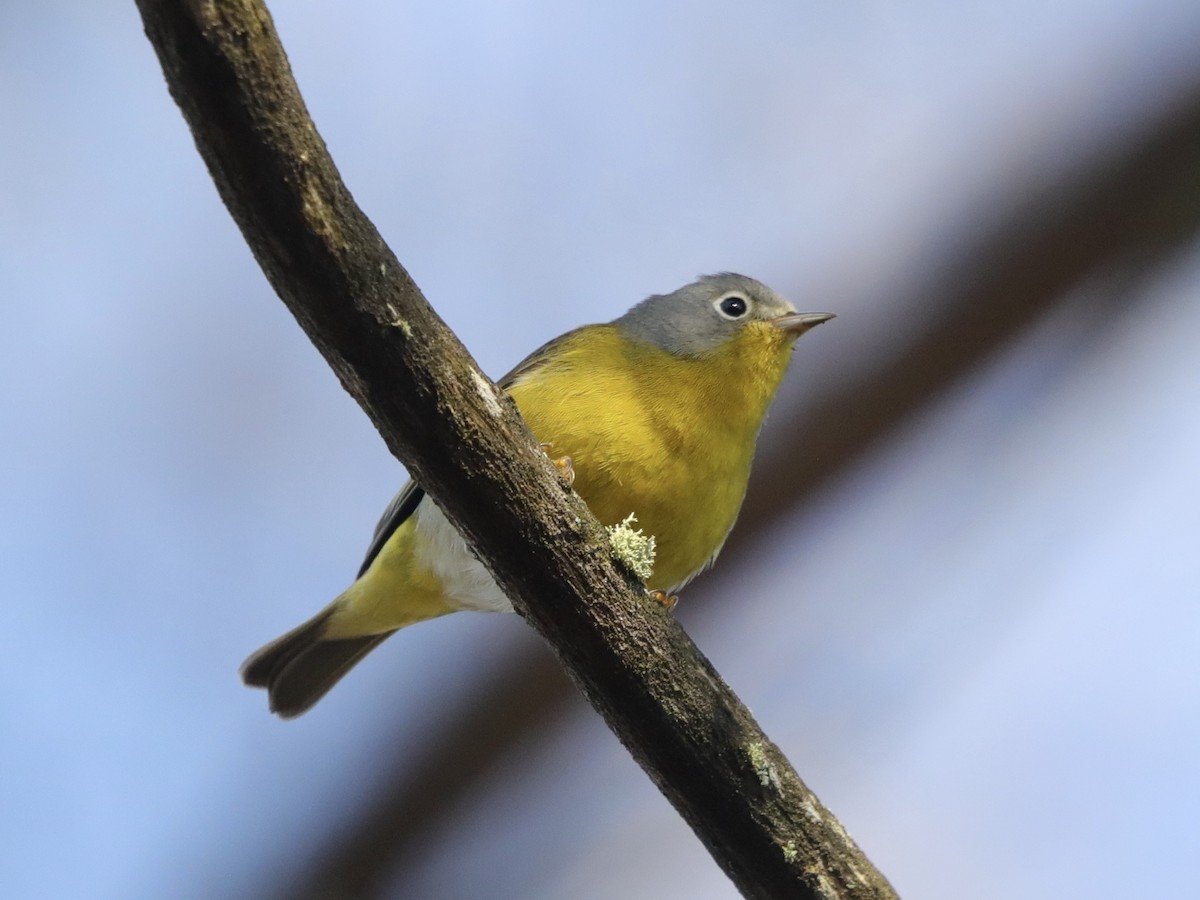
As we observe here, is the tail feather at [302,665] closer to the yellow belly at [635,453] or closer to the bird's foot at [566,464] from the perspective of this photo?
the yellow belly at [635,453]

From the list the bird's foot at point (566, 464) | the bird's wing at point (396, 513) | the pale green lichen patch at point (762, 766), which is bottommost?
the pale green lichen patch at point (762, 766)

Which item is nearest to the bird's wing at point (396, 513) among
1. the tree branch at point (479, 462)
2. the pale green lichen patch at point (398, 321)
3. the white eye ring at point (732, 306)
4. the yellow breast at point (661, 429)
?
the yellow breast at point (661, 429)

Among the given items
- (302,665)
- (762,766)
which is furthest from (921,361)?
(302,665)

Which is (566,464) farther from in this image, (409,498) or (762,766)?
(762,766)

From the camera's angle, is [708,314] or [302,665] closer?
[708,314]

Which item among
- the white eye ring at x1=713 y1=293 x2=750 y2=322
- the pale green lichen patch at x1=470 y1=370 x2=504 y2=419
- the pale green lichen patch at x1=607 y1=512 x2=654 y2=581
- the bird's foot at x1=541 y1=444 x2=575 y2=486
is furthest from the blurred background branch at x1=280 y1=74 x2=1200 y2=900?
the pale green lichen patch at x1=470 y1=370 x2=504 y2=419

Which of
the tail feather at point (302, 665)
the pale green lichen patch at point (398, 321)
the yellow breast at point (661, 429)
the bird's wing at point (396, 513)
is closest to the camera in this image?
the pale green lichen patch at point (398, 321)
